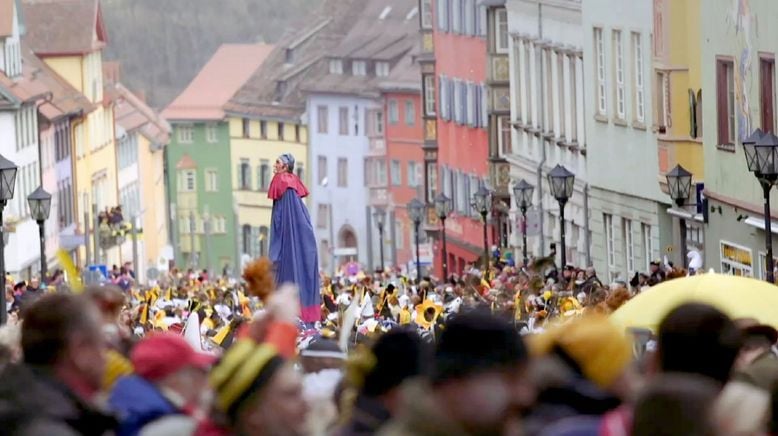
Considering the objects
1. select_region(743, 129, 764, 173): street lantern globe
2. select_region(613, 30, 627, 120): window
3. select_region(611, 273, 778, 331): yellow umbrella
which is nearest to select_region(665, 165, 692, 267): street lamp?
select_region(743, 129, 764, 173): street lantern globe

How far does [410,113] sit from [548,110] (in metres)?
52.9

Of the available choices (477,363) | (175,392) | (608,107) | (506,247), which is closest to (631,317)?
(175,392)

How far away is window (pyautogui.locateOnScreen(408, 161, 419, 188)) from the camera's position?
10725 centimetres

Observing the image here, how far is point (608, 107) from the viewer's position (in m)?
46.2

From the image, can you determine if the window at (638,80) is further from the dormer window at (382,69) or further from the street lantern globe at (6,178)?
the dormer window at (382,69)

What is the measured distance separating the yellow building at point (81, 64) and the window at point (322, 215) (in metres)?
18.6

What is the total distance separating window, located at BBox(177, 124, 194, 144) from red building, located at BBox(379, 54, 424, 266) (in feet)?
99.2

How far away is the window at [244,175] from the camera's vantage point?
13538 centimetres

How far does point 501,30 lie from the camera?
63.8m

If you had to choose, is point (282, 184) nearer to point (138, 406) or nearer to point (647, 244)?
point (647, 244)

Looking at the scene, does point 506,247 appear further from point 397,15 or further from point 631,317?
point 397,15

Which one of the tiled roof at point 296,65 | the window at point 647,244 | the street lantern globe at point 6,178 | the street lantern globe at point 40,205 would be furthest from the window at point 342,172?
the street lantern globe at point 6,178

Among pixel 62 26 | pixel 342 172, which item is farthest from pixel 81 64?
pixel 342 172

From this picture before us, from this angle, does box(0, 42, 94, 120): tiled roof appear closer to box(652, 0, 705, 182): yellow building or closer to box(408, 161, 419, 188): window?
box(408, 161, 419, 188): window
